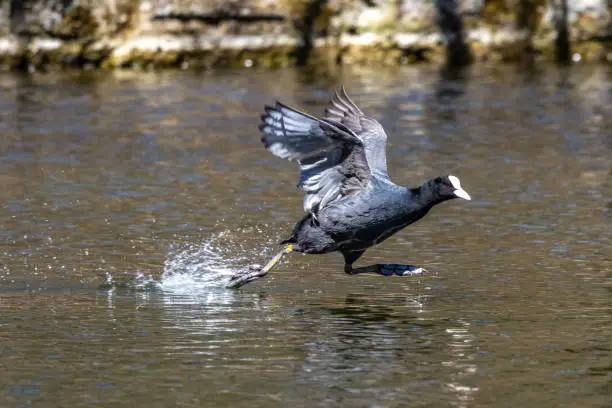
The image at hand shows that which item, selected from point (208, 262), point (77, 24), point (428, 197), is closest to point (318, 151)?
point (428, 197)

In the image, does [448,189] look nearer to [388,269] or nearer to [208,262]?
[388,269]

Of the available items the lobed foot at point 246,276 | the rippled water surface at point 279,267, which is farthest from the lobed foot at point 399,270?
the lobed foot at point 246,276

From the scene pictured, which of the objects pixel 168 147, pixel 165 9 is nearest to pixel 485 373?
pixel 168 147

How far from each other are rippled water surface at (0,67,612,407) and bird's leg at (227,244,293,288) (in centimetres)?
10

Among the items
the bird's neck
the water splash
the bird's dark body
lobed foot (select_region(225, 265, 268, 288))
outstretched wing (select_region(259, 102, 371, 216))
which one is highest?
outstretched wing (select_region(259, 102, 371, 216))

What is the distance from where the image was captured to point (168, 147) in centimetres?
1500

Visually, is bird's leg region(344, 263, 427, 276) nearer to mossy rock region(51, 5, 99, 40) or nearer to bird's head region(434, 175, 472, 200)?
bird's head region(434, 175, 472, 200)

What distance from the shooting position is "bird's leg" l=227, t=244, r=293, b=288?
9250mm

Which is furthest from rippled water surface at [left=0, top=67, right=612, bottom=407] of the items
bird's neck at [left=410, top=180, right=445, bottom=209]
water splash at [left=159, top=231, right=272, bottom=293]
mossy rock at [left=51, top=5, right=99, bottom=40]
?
mossy rock at [left=51, top=5, right=99, bottom=40]

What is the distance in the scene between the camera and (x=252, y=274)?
9266mm

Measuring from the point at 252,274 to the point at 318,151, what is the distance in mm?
980

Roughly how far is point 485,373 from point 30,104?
40.2ft

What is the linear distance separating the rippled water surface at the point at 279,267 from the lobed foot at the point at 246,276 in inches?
3.7

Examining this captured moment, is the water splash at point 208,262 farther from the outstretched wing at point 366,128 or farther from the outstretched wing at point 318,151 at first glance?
the outstretched wing at point 366,128
